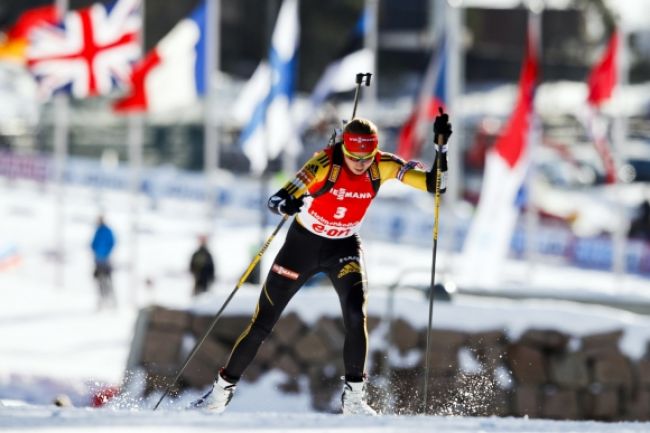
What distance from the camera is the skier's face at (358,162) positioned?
22.5 ft

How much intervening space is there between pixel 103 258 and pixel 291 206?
497 inches

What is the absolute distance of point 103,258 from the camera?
741 inches

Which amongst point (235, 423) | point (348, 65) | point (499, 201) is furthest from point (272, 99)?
point (235, 423)

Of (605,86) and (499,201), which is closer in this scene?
(499,201)

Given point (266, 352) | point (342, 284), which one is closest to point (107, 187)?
point (266, 352)

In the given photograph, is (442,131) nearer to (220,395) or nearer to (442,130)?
(442,130)

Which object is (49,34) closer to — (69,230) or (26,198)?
(69,230)

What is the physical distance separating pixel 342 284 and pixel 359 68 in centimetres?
1223

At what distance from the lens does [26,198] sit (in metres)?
31.9

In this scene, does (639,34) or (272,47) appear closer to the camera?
(272,47)

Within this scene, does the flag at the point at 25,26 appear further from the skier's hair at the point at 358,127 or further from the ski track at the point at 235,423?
the ski track at the point at 235,423

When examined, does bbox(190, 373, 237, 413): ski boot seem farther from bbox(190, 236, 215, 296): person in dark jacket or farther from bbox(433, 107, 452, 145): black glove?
bbox(190, 236, 215, 296): person in dark jacket

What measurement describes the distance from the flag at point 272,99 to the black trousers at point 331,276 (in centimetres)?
1168

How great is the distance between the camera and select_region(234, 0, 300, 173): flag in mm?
18797
